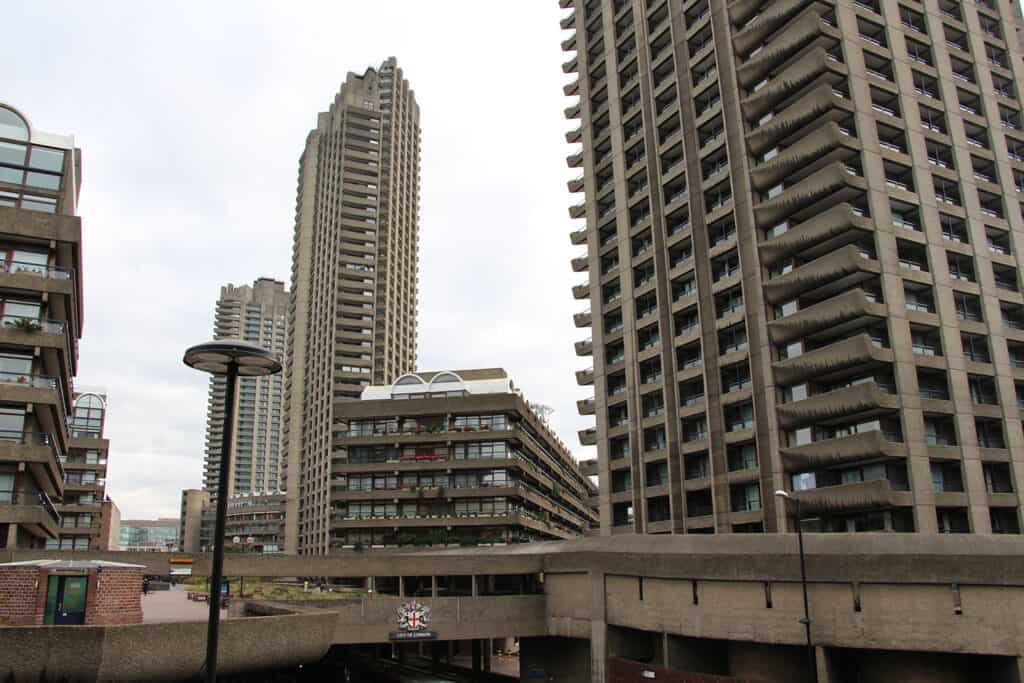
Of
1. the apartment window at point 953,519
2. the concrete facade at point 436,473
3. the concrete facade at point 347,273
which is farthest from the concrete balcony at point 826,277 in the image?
the concrete facade at point 347,273

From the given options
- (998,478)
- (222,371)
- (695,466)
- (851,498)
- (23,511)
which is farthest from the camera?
(695,466)

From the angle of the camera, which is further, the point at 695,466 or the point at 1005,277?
the point at 695,466

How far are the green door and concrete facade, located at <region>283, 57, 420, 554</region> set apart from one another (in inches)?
3569

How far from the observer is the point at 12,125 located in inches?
1753

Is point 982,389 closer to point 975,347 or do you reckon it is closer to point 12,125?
point 975,347

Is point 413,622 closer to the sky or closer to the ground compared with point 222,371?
closer to the ground

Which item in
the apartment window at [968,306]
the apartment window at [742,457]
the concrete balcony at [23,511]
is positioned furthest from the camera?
the apartment window at [742,457]

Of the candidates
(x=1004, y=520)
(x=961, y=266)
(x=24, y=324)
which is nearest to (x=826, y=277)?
(x=961, y=266)

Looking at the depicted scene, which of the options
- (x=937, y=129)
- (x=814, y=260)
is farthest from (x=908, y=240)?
(x=937, y=129)

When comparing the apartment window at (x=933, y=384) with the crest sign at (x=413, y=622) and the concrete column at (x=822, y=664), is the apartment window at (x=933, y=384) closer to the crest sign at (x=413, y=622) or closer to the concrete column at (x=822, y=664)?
the concrete column at (x=822, y=664)

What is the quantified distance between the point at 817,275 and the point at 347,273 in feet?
291

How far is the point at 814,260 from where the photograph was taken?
55.9m

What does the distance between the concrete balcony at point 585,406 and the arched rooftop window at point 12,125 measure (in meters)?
49.6

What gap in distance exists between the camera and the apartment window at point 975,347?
55.1m
